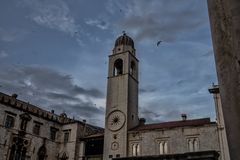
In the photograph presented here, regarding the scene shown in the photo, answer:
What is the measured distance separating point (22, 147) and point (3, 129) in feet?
13.0

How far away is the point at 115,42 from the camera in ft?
155

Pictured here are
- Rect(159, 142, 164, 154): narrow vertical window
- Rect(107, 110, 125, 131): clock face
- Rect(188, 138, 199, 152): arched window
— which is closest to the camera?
Rect(188, 138, 199, 152): arched window

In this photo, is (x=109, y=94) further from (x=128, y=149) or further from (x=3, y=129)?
(x=3, y=129)

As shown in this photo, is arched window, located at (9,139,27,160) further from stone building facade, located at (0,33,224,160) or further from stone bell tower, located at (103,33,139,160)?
stone bell tower, located at (103,33,139,160)

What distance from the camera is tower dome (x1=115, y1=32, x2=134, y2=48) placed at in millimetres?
46125

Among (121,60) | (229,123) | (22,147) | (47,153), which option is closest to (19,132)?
(22,147)

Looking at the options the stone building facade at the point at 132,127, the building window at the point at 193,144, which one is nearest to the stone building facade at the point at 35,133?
the stone building facade at the point at 132,127

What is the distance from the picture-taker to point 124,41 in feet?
151

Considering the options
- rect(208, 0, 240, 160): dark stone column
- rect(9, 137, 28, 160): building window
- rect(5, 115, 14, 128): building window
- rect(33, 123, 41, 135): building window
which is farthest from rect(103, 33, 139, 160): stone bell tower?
rect(208, 0, 240, 160): dark stone column

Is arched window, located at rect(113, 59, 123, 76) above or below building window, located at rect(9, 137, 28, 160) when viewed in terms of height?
above

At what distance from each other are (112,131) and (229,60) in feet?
124

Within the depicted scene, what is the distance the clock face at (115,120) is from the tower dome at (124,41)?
11.8 metres

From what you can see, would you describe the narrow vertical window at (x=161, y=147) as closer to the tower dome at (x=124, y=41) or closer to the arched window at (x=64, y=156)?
the arched window at (x=64, y=156)

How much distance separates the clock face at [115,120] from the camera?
39.8 metres
